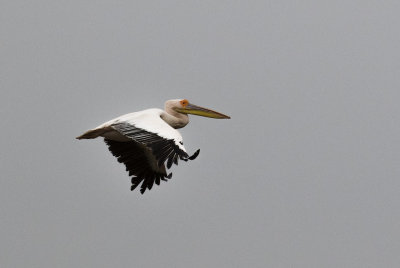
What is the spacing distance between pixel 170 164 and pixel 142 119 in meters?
1.68

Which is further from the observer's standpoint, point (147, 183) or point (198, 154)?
point (147, 183)

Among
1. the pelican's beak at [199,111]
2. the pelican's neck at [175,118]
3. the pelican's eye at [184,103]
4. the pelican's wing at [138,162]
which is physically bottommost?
the pelican's wing at [138,162]

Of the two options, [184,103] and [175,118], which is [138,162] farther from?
[184,103]

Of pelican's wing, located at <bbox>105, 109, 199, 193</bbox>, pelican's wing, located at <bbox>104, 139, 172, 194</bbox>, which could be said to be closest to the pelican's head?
pelican's wing, located at <bbox>105, 109, 199, 193</bbox>

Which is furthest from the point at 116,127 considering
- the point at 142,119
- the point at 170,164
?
the point at 170,164

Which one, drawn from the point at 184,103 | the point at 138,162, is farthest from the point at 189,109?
the point at 138,162

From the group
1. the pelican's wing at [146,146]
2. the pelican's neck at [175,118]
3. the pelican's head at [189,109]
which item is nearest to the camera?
the pelican's wing at [146,146]

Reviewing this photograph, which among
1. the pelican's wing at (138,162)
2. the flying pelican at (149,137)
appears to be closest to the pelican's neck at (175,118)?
the flying pelican at (149,137)

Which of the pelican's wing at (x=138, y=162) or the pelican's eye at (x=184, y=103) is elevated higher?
the pelican's eye at (x=184, y=103)

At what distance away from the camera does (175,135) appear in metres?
14.6

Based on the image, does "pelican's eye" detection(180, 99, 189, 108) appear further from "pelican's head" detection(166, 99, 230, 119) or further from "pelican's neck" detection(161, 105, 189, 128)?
"pelican's neck" detection(161, 105, 189, 128)

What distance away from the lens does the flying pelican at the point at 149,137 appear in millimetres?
14297

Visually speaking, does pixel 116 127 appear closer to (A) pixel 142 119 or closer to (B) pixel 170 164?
(A) pixel 142 119

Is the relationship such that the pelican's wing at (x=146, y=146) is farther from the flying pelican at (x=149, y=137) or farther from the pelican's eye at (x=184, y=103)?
the pelican's eye at (x=184, y=103)
